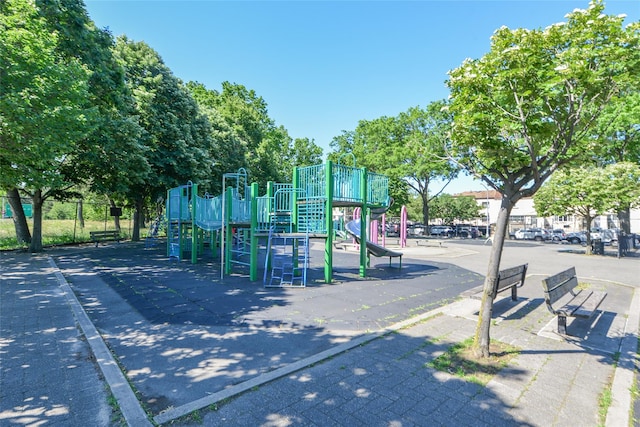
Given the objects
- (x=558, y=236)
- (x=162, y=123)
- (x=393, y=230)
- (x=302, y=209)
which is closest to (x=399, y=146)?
(x=393, y=230)

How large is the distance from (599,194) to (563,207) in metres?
1.91

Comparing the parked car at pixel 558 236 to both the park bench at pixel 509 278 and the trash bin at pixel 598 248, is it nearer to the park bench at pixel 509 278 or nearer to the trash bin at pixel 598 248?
the trash bin at pixel 598 248

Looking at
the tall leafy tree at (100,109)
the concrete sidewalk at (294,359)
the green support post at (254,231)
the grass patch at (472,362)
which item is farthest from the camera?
the tall leafy tree at (100,109)

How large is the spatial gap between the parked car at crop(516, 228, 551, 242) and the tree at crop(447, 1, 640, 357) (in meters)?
37.1

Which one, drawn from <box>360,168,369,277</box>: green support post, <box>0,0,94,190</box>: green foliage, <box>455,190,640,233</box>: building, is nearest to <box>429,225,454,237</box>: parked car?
<box>455,190,640,233</box>: building

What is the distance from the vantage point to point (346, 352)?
4430 mm

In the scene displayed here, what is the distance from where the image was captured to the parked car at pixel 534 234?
34.6 metres

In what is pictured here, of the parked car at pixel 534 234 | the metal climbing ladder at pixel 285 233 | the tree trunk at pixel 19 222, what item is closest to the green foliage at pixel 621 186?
the metal climbing ladder at pixel 285 233

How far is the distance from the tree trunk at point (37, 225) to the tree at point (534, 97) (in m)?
19.6

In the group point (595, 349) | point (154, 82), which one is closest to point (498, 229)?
point (595, 349)

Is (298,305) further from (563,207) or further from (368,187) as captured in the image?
(563,207)

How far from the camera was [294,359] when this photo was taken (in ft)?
13.8

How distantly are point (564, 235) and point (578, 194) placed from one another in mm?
18671

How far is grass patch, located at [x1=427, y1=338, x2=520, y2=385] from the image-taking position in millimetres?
3801
